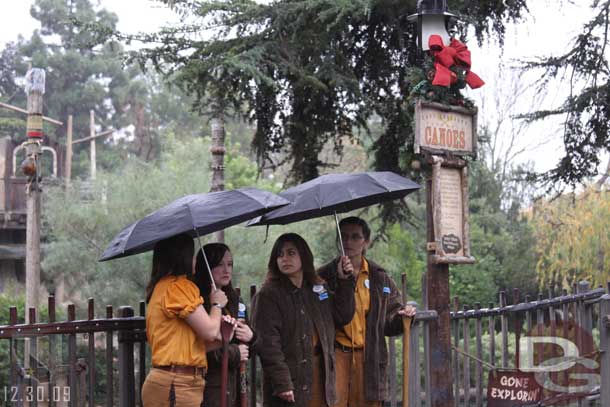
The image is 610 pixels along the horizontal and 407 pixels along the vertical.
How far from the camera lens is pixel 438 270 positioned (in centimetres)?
562

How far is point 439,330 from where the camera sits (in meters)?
5.69

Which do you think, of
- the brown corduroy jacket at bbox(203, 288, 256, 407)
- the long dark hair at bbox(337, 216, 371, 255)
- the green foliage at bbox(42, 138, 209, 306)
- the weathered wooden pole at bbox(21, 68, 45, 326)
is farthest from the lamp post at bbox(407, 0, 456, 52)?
the green foliage at bbox(42, 138, 209, 306)

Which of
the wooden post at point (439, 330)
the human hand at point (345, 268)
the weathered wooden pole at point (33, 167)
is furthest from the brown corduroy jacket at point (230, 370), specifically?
the weathered wooden pole at point (33, 167)


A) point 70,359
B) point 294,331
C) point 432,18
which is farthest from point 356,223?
point 70,359

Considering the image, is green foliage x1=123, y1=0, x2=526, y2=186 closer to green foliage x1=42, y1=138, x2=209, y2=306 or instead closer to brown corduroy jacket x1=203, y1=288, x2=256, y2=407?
brown corduroy jacket x1=203, y1=288, x2=256, y2=407

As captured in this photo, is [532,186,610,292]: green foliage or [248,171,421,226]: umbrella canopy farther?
[532,186,610,292]: green foliage

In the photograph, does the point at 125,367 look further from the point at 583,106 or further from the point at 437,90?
the point at 583,106

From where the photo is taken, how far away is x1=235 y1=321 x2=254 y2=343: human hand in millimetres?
4543

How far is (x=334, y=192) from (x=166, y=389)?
1.57m

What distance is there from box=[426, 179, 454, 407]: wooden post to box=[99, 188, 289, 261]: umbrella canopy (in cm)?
153

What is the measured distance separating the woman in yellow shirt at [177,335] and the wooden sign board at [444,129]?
6.63ft

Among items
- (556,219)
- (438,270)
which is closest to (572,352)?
(438,270)
